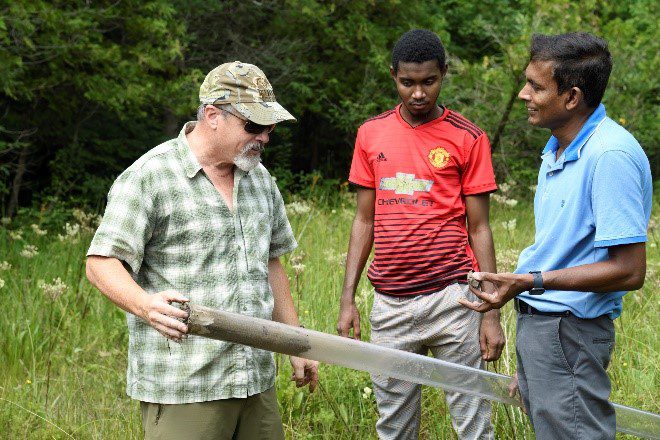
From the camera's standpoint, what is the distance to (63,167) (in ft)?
41.6

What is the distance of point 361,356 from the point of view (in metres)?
3.08

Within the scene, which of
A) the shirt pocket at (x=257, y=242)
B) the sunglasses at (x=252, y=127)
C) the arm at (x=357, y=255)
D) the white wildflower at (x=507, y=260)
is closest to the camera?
the sunglasses at (x=252, y=127)

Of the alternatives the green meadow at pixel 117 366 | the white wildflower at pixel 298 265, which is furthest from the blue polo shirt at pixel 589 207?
the white wildflower at pixel 298 265

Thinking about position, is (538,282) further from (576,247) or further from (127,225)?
(127,225)

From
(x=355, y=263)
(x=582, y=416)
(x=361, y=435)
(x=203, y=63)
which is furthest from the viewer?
(x=203, y=63)

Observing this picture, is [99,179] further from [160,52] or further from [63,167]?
[160,52]

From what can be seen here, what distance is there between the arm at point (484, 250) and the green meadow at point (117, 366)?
0.50 m

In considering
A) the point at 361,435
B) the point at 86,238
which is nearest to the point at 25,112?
the point at 86,238

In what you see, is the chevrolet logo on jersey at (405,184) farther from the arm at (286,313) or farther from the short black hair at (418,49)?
the arm at (286,313)

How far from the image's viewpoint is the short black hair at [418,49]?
12.2 feet

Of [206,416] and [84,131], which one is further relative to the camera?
[84,131]

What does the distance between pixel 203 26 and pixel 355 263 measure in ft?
37.0

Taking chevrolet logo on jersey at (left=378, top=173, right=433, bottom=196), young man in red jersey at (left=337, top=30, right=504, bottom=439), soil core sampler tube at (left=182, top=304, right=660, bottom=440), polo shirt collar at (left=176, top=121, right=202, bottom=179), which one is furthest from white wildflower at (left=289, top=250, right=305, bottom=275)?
polo shirt collar at (left=176, top=121, right=202, bottom=179)

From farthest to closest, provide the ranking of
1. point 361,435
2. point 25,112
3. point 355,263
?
point 25,112
point 361,435
point 355,263
